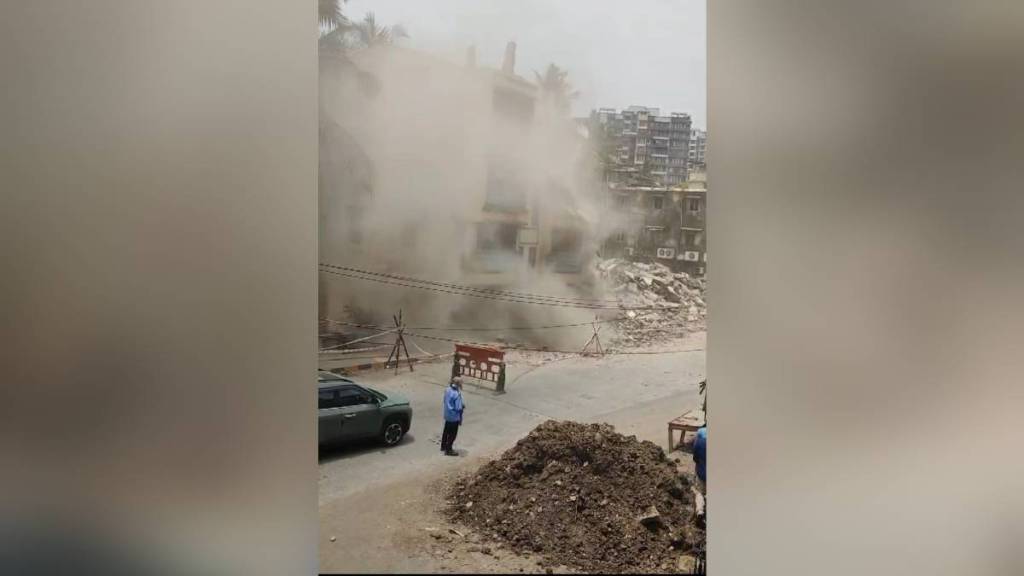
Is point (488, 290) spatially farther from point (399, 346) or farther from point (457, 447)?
point (457, 447)

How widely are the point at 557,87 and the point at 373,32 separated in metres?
0.86

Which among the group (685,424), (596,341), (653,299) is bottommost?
(685,424)

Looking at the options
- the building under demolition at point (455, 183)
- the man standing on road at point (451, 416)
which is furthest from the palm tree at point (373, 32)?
the man standing on road at point (451, 416)

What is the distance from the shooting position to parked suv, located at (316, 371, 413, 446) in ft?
8.24

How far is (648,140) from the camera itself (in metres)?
2.49

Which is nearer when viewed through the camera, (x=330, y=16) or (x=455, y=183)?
(x=330, y=16)

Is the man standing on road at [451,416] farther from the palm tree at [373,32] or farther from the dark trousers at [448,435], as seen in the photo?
the palm tree at [373,32]

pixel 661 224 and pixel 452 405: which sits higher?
pixel 661 224

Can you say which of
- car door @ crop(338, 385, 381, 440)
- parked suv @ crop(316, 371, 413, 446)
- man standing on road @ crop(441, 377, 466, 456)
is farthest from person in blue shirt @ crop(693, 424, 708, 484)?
car door @ crop(338, 385, 381, 440)

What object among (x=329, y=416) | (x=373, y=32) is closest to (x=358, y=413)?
(x=329, y=416)
